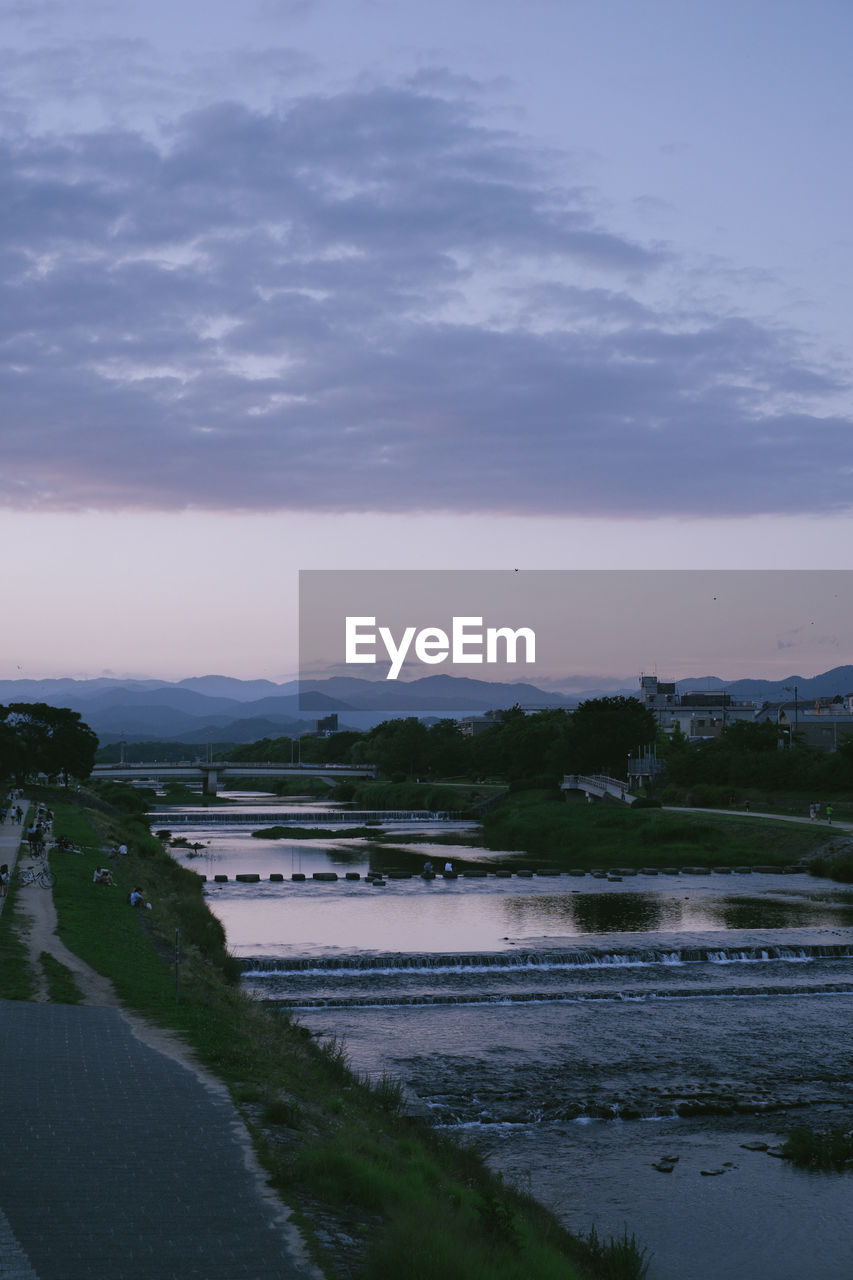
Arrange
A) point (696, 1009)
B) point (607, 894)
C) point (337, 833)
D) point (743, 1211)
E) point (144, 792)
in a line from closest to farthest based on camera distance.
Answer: point (743, 1211), point (696, 1009), point (607, 894), point (337, 833), point (144, 792)

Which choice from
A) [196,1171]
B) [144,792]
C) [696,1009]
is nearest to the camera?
[196,1171]

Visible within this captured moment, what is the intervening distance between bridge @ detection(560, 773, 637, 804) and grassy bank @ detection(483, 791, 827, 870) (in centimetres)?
A: 732

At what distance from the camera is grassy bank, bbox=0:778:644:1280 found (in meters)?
11.4

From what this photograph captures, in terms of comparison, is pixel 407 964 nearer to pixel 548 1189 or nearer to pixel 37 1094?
pixel 548 1189

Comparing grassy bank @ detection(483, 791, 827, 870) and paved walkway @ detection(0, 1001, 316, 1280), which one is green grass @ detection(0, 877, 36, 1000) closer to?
paved walkway @ detection(0, 1001, 316, 1280)

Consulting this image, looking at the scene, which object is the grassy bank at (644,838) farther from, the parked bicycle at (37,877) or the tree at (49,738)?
the tree at (49,738)

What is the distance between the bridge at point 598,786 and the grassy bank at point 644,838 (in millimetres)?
7322

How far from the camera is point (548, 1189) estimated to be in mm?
19281

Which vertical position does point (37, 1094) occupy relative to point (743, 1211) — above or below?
above

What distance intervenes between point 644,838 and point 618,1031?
49.4 meters

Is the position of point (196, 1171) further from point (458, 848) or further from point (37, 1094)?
point (458, 848)

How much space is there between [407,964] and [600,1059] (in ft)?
37.4

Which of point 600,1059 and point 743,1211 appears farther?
point 600,1059

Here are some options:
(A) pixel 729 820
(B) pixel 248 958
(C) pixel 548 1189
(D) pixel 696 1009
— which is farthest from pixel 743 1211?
(A) pixel 729 820
